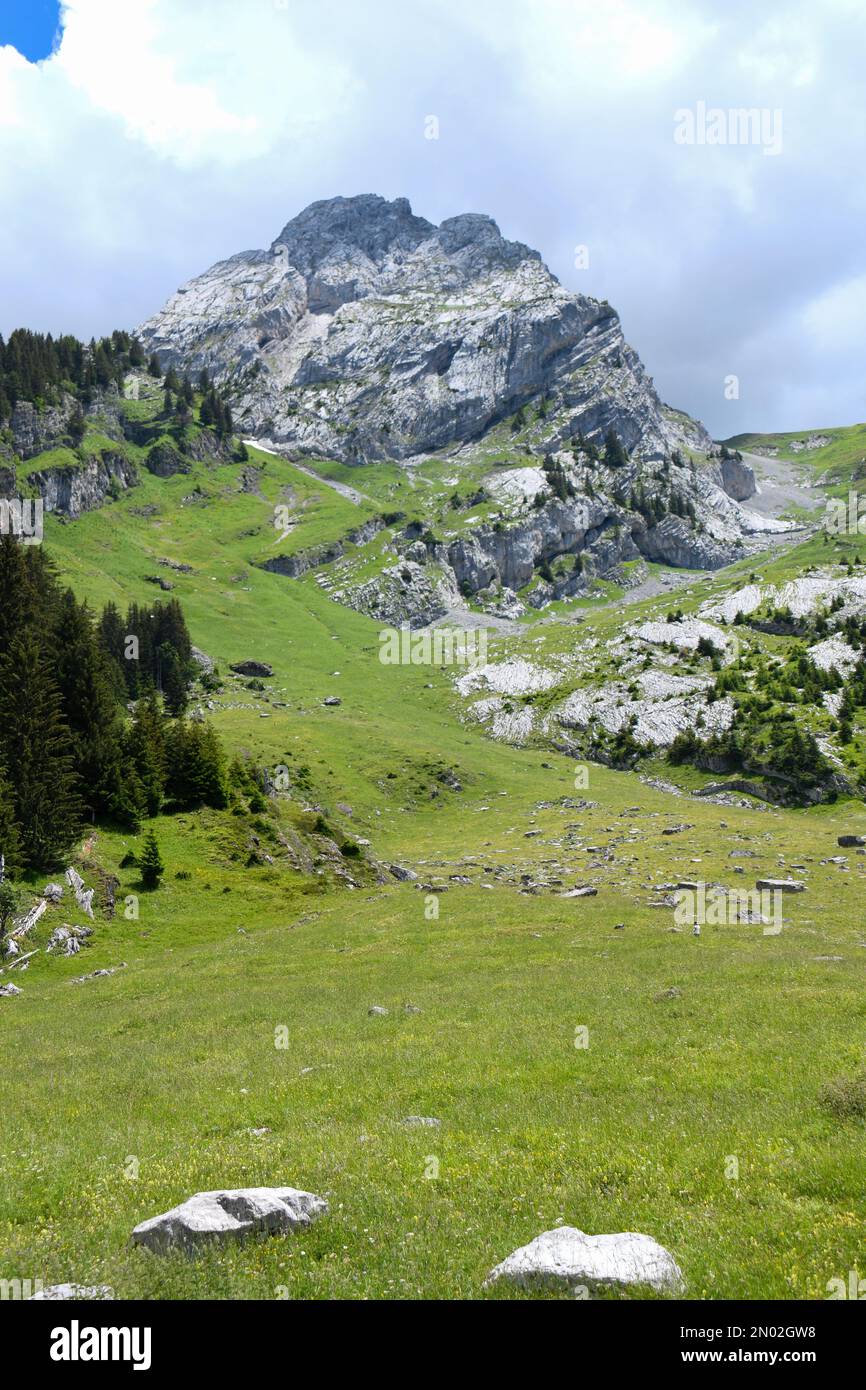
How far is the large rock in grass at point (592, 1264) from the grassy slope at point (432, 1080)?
0.42 m

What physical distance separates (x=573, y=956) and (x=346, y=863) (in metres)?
26.5

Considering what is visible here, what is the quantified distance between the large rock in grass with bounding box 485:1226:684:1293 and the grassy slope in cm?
42

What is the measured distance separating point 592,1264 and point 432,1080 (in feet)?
29.9

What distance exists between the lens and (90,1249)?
9.31m

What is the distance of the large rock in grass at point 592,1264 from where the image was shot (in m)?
7.54

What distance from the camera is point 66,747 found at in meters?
47.7

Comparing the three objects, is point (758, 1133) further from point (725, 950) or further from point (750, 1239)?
point (725, 950)

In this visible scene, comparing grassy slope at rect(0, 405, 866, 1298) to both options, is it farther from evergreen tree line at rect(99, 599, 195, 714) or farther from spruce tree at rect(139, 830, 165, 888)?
evergreen tree line at rect(99, 599, 195, 714)

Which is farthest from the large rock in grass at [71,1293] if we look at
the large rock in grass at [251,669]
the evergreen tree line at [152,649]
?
the large rock in grass at [251,669]

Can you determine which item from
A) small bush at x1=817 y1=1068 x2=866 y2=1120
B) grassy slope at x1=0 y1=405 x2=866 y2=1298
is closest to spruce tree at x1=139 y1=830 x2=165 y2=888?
grassy slope at x1=0 y1=405 x2=866 y2=1298

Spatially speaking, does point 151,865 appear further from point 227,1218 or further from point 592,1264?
point 592,1264

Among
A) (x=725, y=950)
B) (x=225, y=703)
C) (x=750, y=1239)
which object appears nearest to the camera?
(x=750, y=1239)

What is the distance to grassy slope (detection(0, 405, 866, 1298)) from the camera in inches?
355
